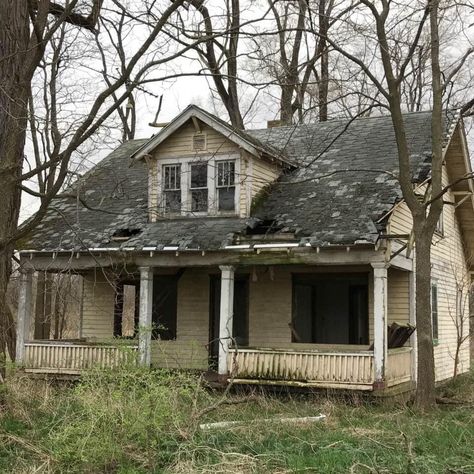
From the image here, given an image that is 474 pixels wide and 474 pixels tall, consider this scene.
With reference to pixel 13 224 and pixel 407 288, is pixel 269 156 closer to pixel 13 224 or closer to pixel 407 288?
pixel 407 288

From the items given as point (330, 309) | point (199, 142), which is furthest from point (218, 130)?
point (330, 309)

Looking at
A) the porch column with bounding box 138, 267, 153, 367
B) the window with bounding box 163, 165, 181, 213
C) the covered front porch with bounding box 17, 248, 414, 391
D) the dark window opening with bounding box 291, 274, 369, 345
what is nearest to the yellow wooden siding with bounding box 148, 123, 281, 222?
the window with bounding box 163, 165, 181, 213

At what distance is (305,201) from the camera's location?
16.3 meters

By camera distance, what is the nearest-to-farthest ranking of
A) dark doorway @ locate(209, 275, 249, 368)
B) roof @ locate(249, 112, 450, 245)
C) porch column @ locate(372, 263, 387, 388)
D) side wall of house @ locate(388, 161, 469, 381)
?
porch column @ locate(372, 263, 387, 388) < roof @ locate(249, 112, 450, 245) < dark doorway @ locate(209, 275, 249, 368) < side wall of house @ locate(388, 161, 469, 381)

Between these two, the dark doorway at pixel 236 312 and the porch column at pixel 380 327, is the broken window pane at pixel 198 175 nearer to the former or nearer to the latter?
the dark doorway at pixel 236 312

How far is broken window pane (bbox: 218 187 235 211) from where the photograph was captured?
55.1 feet

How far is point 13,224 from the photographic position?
1305 centimetres

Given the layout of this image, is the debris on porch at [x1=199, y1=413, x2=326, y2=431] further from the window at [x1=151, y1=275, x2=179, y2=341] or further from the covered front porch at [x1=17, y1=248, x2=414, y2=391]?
the window at [x1=151, y1=275, x2=179, y2=341]

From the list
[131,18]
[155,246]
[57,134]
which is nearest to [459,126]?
[155,246]

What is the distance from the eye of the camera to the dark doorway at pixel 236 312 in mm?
17734

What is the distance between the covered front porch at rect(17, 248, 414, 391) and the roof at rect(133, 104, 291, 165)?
2.71 meters

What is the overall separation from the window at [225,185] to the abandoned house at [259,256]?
0.03 meters

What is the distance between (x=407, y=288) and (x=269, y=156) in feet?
15.0

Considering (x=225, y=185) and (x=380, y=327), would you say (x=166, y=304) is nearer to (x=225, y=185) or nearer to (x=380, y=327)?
(x=225, y=185)
